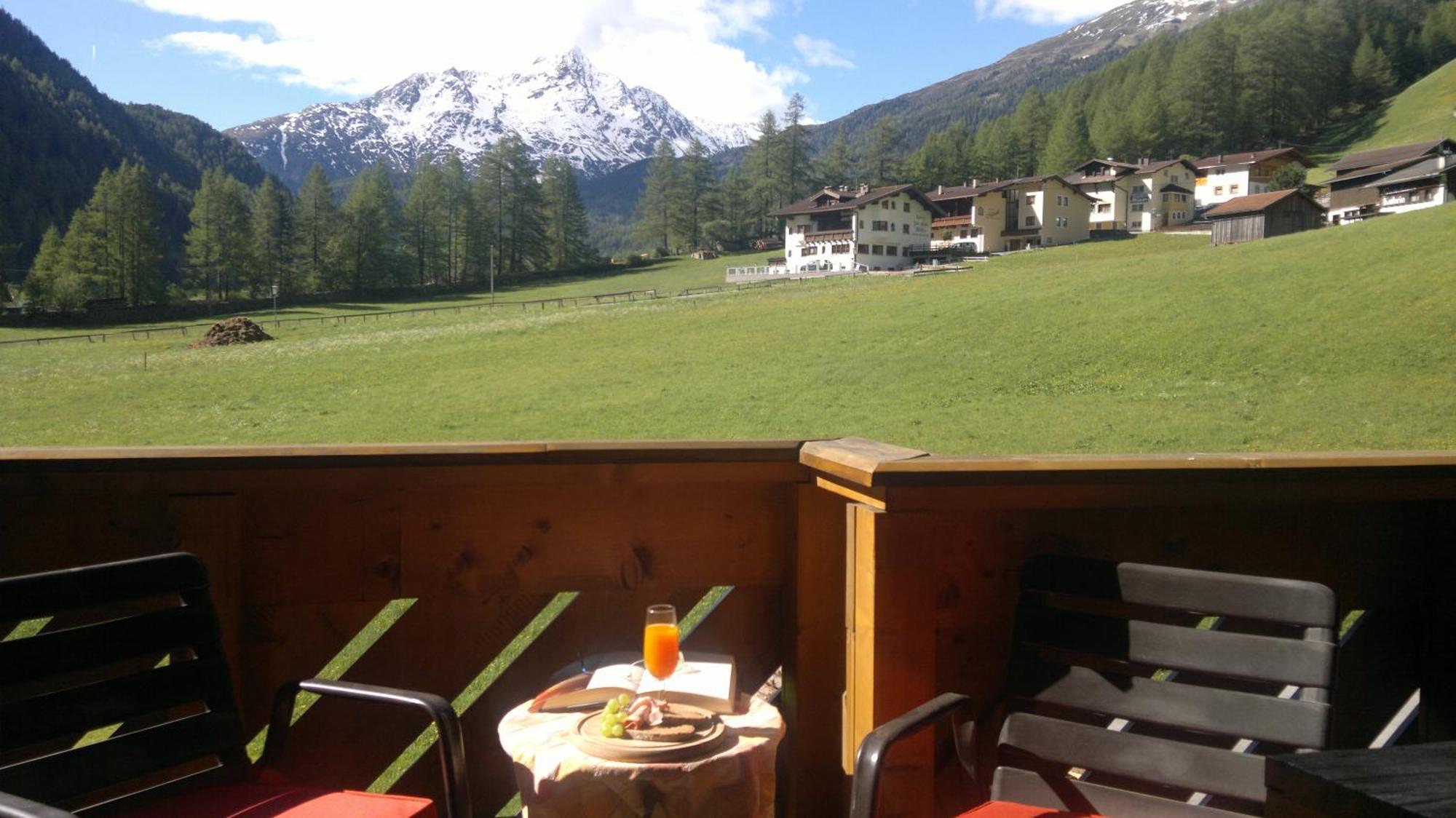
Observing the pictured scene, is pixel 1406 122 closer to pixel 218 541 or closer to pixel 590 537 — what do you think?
pixel 590 537

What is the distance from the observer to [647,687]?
2.16 metres

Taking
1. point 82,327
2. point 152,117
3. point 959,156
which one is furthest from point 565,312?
point 152,117

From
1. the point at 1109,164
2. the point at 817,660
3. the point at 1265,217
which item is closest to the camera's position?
the point at 817,660

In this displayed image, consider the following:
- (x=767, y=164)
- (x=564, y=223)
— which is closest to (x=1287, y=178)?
(x=767, y=164)

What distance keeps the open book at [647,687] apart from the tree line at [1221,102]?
8819 cm

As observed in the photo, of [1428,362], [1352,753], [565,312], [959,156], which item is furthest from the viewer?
[959,156]

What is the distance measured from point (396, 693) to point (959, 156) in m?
90.6

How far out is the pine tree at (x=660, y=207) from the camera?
8881 cm

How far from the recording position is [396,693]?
6.51ft

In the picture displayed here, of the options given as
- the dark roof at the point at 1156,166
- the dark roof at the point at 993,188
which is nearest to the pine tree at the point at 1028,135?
the dark roof at the point at 1156,166

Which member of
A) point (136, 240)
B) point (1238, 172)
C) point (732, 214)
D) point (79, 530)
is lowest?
point (79, 530)

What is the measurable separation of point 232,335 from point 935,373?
82.9ft

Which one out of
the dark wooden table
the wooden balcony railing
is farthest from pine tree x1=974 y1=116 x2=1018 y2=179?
the dark wooden table

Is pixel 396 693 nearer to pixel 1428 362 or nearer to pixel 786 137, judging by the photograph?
pixel 1428 362
